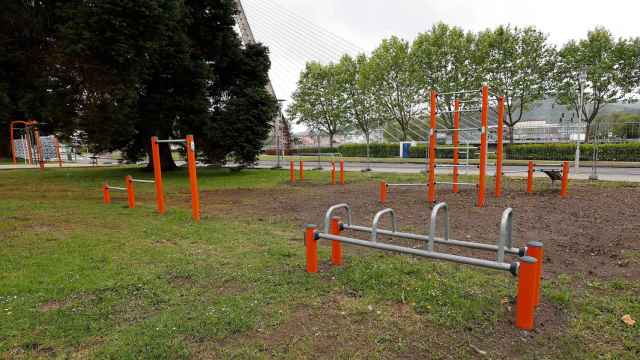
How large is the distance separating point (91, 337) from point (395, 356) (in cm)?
234

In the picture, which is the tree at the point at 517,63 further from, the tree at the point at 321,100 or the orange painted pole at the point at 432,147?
the orange painted pole at the point at 432,147

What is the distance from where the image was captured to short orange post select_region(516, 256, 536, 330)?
2.61 metres

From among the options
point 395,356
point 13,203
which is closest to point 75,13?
point 13,203

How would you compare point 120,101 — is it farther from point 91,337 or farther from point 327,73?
point 327,73

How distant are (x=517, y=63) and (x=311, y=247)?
90.7 feet

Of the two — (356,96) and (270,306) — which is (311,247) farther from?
(356,96)

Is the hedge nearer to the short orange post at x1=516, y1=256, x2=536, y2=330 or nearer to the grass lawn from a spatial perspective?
the grass lawn

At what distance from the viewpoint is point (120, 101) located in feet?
36.2

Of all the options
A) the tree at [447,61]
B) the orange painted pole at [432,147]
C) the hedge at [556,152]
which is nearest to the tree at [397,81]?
the tree at [447,61]

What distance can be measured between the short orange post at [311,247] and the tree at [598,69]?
25.6 meters

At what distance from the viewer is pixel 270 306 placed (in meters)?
3.26

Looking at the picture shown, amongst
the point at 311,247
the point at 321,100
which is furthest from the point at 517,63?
the point at 311,247

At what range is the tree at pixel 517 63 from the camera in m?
25.4

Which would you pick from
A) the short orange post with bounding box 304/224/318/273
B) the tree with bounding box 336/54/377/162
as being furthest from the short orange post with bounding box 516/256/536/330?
the tree with bounding box 336/54/377/162
